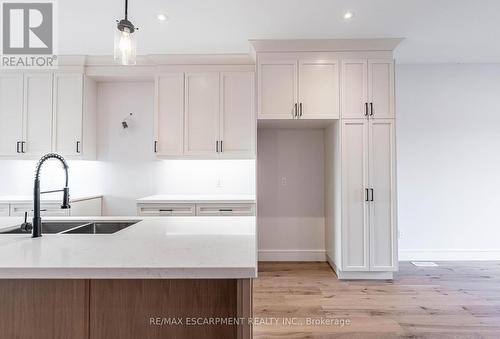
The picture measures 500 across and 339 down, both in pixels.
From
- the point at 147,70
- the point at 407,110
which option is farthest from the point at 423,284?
the point at 147,70

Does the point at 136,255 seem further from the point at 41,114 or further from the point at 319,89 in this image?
the point at 41,114

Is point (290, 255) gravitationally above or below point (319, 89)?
below

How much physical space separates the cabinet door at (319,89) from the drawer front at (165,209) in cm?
175

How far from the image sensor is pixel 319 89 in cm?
317

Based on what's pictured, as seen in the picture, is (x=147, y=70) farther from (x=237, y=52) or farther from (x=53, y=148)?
(x=53, y=148)

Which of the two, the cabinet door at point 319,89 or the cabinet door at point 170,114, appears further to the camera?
the cabinet door at point 170,114

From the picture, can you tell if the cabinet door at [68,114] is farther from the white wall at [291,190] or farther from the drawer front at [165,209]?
the white wall at [291,190]

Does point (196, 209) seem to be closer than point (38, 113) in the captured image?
Yes

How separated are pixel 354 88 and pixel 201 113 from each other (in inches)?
74.1

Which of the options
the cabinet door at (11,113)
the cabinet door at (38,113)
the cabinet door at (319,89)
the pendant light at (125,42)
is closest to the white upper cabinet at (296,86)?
the cabinet door at (319,89)

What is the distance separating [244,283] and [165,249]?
1.23 ft

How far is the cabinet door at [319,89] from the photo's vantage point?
3.15 metres

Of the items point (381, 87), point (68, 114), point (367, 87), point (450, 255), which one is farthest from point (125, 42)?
point (450, 255)

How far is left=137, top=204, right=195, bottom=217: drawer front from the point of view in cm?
312
